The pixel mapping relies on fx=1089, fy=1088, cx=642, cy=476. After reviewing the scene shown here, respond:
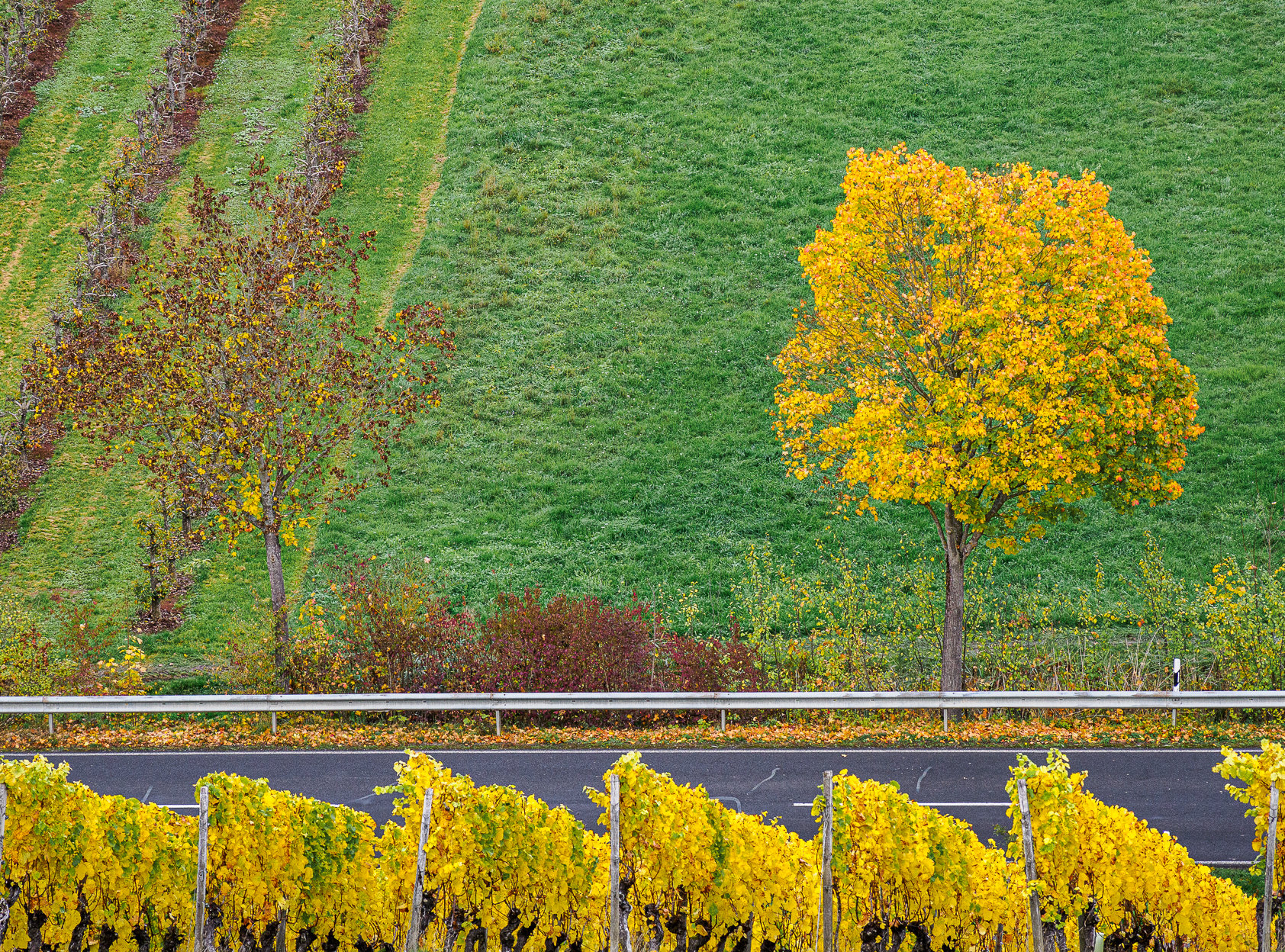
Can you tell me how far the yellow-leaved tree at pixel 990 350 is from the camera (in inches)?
593

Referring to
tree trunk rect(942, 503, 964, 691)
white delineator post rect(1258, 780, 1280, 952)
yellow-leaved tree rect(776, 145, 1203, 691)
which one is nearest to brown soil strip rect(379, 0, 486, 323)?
yellow-leaved tree rect(776, 145, 1203, 691)

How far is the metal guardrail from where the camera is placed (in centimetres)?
1455

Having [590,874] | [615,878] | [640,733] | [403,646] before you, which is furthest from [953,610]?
[615,878]

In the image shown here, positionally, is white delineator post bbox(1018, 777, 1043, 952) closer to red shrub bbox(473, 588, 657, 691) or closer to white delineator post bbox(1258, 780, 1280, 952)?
white delineator post bbox(1258, 780, 1280, 952)

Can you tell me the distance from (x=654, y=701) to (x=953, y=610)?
5113mm

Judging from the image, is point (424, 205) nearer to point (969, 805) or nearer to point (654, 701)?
point (654, 701)

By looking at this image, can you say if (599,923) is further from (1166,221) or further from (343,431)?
(1166,221)

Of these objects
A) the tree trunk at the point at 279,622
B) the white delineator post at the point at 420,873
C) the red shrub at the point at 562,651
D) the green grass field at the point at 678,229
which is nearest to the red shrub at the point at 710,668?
the red shrub at the point at 562,651

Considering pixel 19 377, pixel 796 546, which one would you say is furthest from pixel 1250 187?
pixel 19 377

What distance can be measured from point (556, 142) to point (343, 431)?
18349 mm

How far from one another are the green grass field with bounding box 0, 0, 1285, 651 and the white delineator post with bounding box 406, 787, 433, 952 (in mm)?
13632

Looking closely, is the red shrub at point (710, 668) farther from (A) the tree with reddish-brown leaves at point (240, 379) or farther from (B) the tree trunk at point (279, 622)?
(B) the tree trunk at point (279, 622)

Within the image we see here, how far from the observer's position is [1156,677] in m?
16.9

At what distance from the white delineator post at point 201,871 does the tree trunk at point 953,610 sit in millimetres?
12038
